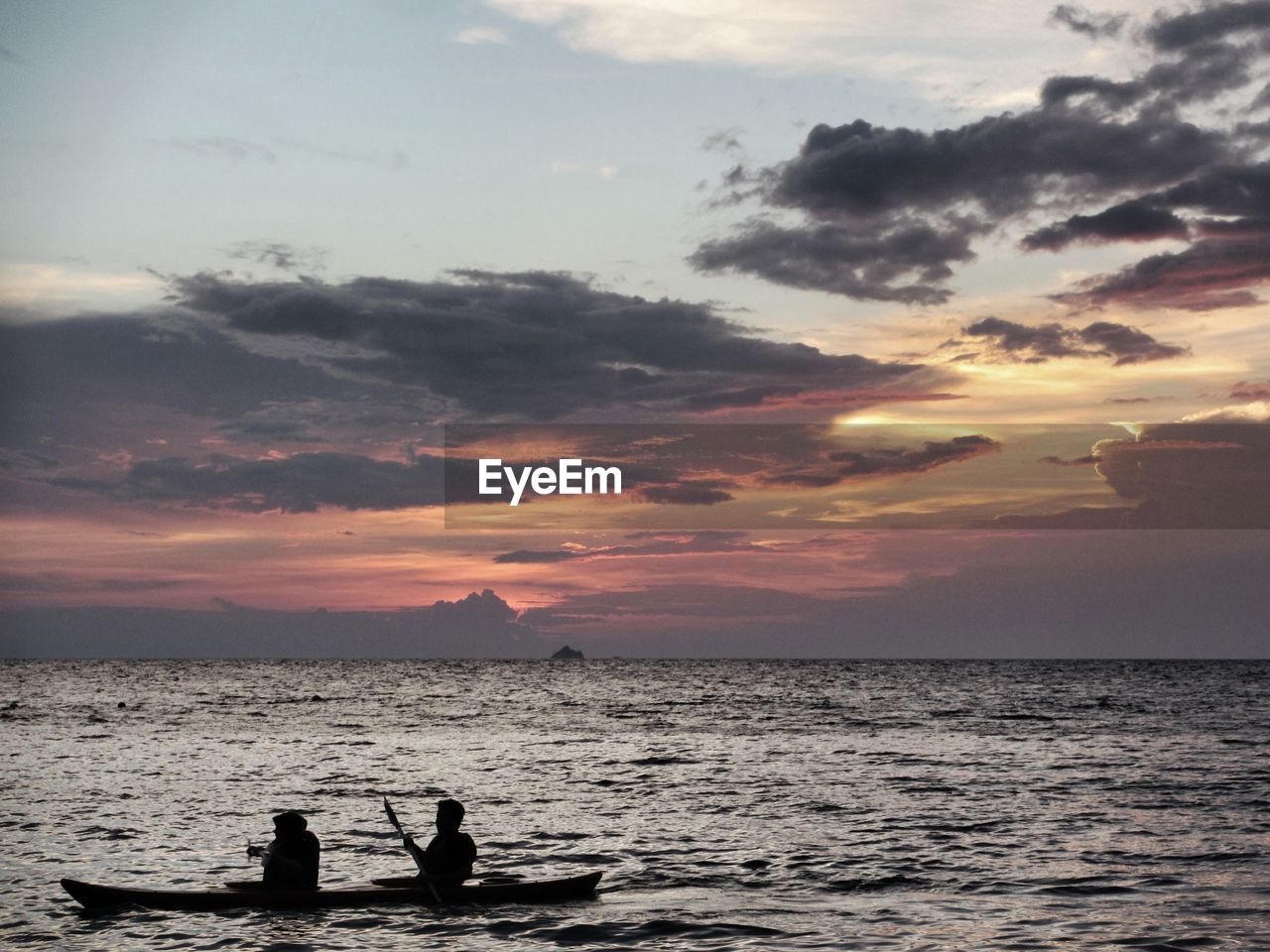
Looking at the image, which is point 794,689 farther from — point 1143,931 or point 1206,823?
point 1143,931

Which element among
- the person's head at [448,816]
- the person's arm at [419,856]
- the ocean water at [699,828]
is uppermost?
the person's head at [448,816]

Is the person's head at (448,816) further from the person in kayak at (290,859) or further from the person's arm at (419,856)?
the person in kayak at (290,859)

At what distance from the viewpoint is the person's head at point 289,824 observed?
21656mm

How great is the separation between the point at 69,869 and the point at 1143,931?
22245 millimetres

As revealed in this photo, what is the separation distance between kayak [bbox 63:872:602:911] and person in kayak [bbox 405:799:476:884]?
0.22 m

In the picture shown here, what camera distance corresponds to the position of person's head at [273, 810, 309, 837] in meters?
21.7

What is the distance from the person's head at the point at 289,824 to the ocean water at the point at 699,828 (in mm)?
1487

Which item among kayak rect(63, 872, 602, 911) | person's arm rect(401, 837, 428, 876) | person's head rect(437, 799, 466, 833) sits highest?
person's head rect(437, 799, 466, 833)

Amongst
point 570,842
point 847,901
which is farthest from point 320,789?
point 847,901

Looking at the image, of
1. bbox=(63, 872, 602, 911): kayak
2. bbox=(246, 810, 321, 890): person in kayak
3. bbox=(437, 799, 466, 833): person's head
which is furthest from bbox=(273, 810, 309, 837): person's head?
bbox=(437, 799, 466, 833): person's head

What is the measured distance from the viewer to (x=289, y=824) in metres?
21.7

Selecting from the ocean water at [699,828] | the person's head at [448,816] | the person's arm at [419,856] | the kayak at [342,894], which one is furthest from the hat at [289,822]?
the person's head at [448,816]

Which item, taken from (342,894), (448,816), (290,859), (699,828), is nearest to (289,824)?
(290,859)

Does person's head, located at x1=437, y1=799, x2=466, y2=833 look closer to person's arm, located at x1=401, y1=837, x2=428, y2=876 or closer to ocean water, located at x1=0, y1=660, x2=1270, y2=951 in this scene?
person's arm, located at x1=401, y1=837, x2=428, y2=876
